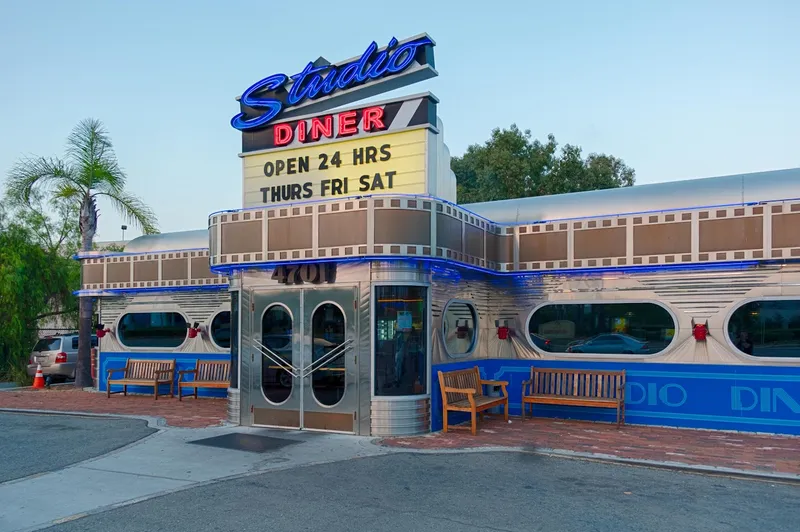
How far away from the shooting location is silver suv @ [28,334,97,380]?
20.9m

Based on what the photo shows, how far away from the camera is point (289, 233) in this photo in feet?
39.1

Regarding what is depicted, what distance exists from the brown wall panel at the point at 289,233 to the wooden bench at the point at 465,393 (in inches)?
127

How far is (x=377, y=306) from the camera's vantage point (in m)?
11.4

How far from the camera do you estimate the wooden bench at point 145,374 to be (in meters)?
17.0

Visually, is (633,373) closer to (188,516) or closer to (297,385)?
(297,385)

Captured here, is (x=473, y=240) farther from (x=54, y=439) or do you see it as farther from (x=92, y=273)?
(x=92, y=273)

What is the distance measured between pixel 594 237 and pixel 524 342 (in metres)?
2.46

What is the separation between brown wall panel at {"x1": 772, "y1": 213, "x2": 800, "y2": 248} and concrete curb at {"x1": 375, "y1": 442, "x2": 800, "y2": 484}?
164 inches

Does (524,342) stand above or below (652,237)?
below

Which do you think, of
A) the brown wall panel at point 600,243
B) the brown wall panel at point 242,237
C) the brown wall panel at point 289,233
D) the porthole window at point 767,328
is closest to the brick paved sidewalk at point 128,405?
the brown wall panel at point 242,237

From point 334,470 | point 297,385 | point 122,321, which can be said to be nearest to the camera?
point 334,470

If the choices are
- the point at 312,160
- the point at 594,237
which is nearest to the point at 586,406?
the point at 594,237

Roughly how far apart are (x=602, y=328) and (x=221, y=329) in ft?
30.7

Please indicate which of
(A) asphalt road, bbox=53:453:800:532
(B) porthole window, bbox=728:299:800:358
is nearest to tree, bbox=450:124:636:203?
(B) porthole window, bbox=728:299:800:358
